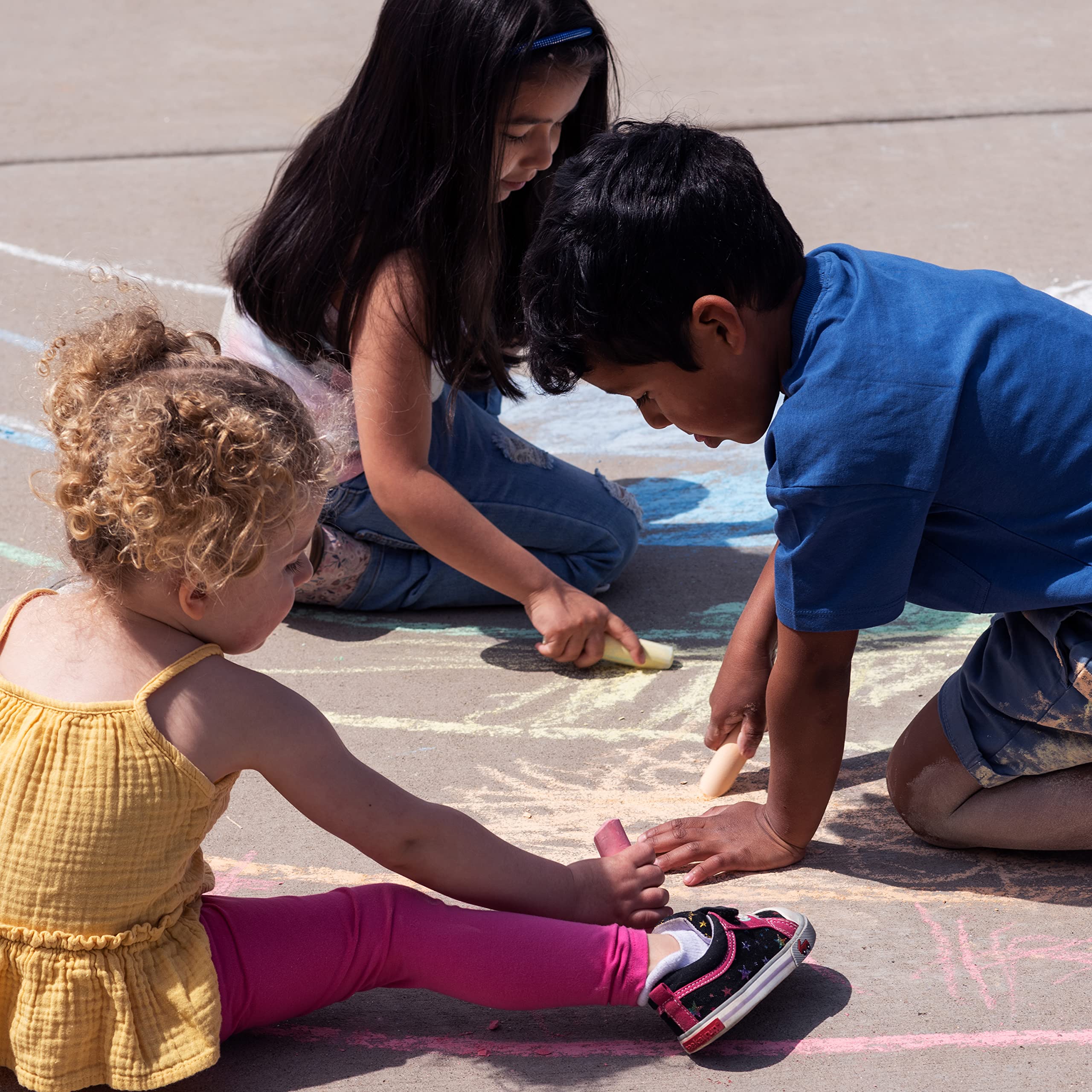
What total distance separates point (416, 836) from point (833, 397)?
27.2 inches

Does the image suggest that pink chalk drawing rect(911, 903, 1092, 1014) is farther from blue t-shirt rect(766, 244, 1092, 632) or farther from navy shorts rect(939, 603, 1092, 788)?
blue t-shirt rect(766, 244, 1092, 632)

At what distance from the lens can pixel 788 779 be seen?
1732 mm

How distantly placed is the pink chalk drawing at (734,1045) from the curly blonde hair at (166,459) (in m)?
0.59

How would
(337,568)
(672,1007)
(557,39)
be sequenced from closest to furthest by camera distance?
1. (672,1007)
2. (557,39)
3. (337,568)

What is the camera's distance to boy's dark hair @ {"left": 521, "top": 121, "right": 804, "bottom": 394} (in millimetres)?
1590

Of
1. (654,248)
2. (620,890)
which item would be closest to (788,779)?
(620,890)

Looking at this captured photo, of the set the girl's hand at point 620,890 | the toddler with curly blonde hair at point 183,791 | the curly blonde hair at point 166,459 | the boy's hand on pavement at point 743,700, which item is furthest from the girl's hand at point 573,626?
the curly blonde hair at point 166,459

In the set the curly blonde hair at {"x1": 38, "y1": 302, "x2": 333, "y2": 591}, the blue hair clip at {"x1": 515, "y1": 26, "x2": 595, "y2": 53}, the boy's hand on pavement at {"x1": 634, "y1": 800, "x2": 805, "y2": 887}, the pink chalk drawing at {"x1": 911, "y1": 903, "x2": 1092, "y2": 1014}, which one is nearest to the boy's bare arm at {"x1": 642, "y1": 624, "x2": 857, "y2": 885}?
the boy's hand on pavement at {"x1": 634, "y1": 800, "x2": 805, "y2": 887}

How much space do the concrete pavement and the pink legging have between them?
0.23 feet

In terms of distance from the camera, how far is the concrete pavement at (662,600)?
153 cm

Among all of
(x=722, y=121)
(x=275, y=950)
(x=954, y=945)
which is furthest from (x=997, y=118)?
(x=275, y=950)

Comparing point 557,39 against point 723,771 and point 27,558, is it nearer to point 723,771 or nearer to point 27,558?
point 723,771

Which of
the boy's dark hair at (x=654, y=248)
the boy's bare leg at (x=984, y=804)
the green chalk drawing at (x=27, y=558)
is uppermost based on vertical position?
the boy's dark hair at (x=654, y=248)

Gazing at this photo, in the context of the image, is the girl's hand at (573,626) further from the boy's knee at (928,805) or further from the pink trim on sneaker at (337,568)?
the boy's knee at (928,805)
